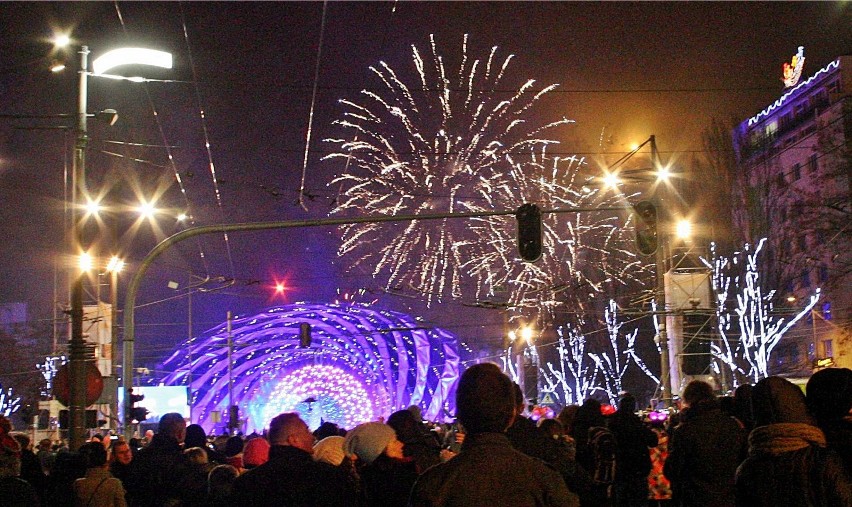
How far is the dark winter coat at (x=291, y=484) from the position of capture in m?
5.57

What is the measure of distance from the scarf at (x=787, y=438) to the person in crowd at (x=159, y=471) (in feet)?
17.8

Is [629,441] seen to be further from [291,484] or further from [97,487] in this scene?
[291,484]

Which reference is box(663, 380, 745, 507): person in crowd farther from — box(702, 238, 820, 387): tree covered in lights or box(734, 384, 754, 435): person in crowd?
box(702, 238, 820, 387): tree covered in lights

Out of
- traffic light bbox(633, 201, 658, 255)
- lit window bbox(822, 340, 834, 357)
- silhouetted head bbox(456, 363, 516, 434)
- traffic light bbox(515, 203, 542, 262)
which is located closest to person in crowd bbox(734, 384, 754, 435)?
silhouetted head bbox(456, 363, 516, 434)

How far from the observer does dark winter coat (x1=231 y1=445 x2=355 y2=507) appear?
557cm

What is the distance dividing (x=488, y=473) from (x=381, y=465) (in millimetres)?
3068

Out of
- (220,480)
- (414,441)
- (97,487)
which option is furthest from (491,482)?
(97,487)

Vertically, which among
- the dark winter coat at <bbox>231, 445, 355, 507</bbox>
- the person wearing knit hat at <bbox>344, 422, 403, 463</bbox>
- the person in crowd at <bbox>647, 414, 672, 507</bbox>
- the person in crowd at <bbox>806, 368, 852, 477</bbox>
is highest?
the person in crowd at <bbox>806, 368, 852, 477</bbox>

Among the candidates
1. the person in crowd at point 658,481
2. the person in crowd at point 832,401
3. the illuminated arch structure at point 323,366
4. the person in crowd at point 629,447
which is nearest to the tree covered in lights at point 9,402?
the illuminated arch structure at point 323,366

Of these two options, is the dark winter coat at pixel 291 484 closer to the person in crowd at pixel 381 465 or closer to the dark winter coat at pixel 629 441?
the person in crowd at pixel 381 465

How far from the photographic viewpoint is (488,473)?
4098 millimetres

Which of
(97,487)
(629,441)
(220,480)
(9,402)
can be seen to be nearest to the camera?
(220,480)

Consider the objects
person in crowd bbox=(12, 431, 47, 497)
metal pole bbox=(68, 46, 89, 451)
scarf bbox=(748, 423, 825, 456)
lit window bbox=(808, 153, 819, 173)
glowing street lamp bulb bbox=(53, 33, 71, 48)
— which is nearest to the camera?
scarf bbox=(748, 423, 825, 456)

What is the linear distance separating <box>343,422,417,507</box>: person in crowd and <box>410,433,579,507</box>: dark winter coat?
9.52 feet
